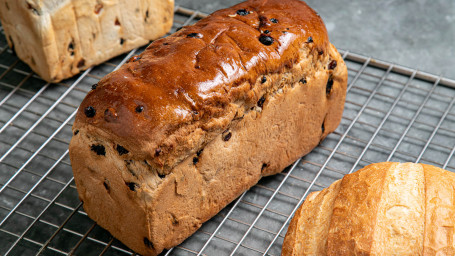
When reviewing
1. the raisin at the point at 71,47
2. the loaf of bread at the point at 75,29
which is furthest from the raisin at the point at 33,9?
the raisin at the point at 71,47

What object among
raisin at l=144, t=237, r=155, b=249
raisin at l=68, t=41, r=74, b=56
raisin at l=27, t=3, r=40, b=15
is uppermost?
raisin at l=27, t=3, r=40, b=15

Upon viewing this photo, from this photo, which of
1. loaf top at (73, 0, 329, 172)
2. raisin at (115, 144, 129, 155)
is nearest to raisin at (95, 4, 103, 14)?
loaf top at (73, 0, 329, 172)

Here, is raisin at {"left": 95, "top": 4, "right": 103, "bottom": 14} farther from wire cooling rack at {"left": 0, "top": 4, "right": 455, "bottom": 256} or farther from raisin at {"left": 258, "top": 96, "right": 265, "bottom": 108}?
raisin at {"left": 258, "top": 96, "right": 265, "bottom": 108}

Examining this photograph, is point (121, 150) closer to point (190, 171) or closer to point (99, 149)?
point (99, 149)

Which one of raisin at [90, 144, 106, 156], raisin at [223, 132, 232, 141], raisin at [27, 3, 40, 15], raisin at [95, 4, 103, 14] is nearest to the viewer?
Result: raisin at [90, 144, 106, 156]

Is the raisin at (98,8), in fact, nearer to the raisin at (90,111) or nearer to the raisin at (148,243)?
the raisin at (90,111)

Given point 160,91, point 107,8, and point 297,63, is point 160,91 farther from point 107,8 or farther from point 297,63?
point 107,8

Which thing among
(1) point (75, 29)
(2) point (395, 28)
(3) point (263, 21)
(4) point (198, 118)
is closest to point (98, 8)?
(1) point (75, 29)
